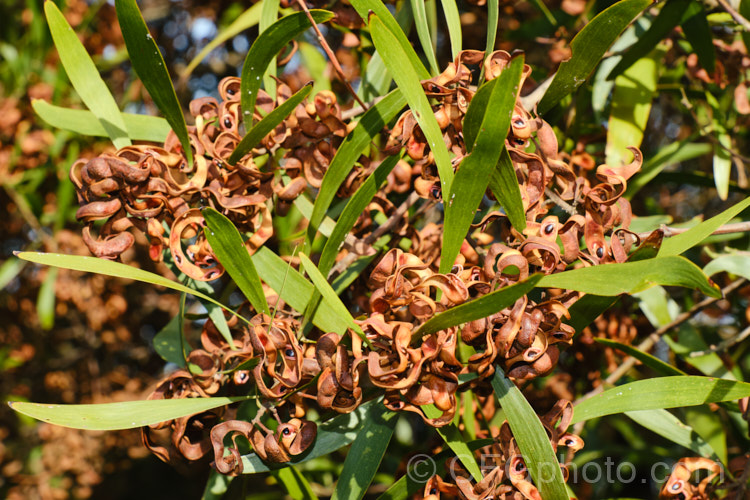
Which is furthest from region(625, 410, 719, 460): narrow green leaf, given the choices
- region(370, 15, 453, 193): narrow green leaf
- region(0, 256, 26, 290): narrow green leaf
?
region(0, 256, 26, 290): narrow green leaf

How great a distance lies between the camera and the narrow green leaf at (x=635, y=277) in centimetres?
44

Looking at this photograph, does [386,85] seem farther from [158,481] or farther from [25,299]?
[158,481]

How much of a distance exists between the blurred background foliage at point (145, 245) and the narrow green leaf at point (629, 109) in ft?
0.13

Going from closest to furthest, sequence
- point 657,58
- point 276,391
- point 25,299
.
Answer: point 276,391, point 657,58, point 25,299

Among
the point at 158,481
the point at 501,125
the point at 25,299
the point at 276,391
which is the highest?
the point at 501,125

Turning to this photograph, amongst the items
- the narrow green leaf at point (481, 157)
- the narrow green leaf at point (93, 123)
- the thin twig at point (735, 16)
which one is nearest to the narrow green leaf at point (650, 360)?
the narrow green leaf at point (481, 157)

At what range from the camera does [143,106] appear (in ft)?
7.03

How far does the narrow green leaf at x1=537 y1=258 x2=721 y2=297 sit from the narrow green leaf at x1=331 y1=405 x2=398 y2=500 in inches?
10.5

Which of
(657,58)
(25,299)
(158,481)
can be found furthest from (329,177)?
(158,481)

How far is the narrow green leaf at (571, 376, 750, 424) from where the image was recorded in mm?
596

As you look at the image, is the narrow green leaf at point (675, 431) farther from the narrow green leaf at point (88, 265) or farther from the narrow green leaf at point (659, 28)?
the narrow green leaf at point (88, 265)

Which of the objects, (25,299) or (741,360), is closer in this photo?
(741,360)

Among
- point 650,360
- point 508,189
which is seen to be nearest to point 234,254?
point 508,189

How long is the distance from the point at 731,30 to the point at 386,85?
0.69 m
